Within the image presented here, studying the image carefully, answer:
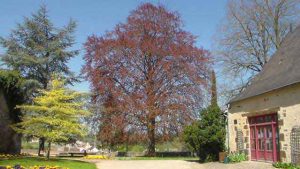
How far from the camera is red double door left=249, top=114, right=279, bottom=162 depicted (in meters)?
18.6

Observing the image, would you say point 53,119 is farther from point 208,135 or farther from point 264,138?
point 264,138

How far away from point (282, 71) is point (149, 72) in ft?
45.9

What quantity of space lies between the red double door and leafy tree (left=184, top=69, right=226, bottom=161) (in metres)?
1.98

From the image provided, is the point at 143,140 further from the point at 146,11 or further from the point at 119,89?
the point at 146,11

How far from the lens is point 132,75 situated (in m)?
30.8

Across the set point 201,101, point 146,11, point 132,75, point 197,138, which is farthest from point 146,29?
point 197,138

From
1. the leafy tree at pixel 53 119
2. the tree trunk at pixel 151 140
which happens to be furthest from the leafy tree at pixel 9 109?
the tree trunk at pixel 151 140

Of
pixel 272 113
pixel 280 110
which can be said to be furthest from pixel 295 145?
pixel 272 113

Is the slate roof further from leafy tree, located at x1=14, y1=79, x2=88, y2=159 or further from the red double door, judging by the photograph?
leafy tree, located at x1=14, y1=79, x2=88, y2=159

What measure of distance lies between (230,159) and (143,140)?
11.1 m

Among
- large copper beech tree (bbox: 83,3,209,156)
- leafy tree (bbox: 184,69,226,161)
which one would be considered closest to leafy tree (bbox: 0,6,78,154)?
large copper beech tree (bbox: 83,3,209,156)

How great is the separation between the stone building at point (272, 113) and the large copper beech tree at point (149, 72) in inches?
330

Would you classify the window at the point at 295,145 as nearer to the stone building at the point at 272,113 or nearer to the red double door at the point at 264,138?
the stone building at the point at 272,113

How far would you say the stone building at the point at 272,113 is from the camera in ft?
55.0
